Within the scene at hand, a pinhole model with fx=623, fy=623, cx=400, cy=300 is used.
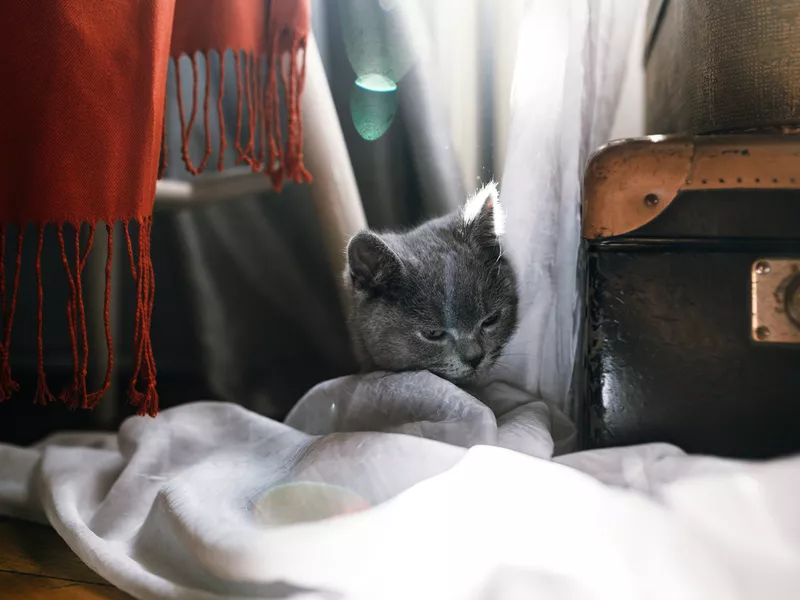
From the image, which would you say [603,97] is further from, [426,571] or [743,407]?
[426,571]

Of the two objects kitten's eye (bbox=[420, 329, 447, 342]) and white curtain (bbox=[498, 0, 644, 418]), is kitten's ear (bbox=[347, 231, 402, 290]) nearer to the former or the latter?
kitten's eye (bbox=[420, 329, 447, 342])

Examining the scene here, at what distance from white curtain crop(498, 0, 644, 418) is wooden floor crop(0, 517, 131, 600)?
643 millimetres

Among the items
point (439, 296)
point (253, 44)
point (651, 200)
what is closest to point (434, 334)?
point (439, 296)

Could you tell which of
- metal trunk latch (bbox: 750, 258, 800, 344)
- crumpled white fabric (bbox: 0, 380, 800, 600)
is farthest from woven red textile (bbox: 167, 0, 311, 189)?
metal trunk latch (bbox: 750, 258, 800, 344)

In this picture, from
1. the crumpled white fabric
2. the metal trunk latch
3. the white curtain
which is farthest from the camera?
the white curtain

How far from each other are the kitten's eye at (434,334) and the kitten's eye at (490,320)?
0.07m

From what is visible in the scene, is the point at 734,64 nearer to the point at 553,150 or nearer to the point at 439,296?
the point at 553,150

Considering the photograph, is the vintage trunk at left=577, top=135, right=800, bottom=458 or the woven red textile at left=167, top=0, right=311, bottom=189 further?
the woven red textile at left=167, top=0, right=311, bottom=189

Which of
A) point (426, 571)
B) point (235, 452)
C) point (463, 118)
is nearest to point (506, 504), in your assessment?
point (426, 571)

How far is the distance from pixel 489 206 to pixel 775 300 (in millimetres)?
421

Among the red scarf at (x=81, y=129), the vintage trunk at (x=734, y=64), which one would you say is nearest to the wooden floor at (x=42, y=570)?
the red scarf at (x=81, y=129)

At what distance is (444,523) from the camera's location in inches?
24.0

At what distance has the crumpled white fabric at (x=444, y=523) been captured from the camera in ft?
1.81

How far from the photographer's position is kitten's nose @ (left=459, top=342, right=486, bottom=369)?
923 millimetres
